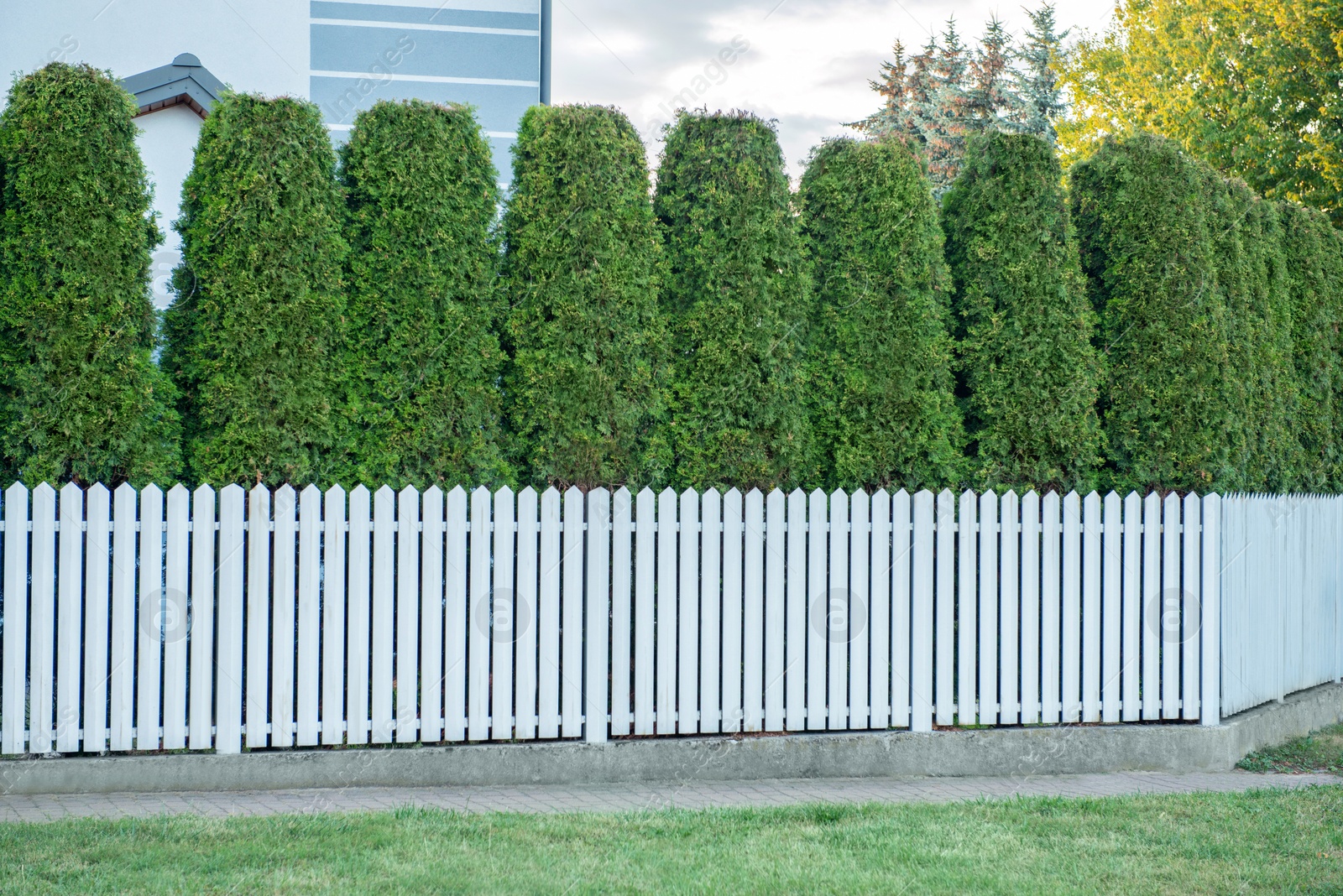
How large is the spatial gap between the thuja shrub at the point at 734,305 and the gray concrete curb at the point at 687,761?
181 centimetres

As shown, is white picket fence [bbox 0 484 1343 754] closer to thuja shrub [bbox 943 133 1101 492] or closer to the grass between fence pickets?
thuja shrub [bbox 943 133 1101 492]

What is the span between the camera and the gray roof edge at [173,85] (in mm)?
11406

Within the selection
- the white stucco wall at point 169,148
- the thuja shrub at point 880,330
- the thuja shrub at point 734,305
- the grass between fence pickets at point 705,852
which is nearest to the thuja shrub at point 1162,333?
the thuja shrub at point 880,330

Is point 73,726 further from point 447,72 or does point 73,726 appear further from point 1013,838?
point 447,72

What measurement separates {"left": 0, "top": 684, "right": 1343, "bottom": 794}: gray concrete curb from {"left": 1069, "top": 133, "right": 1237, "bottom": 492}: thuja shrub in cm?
189

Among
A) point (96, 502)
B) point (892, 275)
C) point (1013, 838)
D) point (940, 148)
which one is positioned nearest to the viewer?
point (1013, 838)

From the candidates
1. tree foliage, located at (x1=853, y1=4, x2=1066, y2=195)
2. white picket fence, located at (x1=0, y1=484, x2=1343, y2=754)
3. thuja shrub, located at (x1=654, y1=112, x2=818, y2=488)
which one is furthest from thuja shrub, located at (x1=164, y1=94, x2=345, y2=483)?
tree foliage, located at (x1=853, y1=4, x2=1066, y2=195)

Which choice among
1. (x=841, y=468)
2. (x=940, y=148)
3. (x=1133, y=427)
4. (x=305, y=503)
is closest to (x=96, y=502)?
(x=305, y=503)

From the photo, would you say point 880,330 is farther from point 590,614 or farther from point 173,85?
point 173,85

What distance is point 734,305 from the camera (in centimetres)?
730

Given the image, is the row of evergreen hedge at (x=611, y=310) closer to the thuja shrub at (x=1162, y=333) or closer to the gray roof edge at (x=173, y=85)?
the thuja shrub at (x=1162, y=333)

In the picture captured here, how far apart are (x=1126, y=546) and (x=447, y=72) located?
1749 cm

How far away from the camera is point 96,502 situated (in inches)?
227

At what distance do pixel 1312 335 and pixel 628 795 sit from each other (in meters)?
7.67
